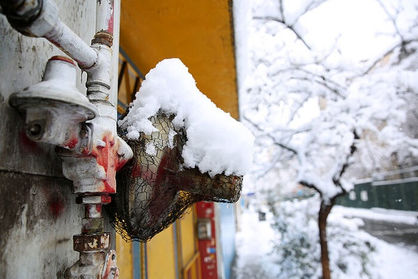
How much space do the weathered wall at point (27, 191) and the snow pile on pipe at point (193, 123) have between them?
1.09ft

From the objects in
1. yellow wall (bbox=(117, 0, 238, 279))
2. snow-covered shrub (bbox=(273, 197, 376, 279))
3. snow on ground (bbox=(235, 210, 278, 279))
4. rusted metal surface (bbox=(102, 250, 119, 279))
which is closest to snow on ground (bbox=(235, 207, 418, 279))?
snow on ground (bbox=(235, 210, 278, 279))

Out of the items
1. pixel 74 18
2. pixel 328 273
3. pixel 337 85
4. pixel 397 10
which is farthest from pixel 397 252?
pixel 74 18

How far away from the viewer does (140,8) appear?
232 centimetres

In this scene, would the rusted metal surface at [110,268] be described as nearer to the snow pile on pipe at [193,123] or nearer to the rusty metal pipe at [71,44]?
the snow pile on pipe at [193,123]

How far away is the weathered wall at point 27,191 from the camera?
69 cm

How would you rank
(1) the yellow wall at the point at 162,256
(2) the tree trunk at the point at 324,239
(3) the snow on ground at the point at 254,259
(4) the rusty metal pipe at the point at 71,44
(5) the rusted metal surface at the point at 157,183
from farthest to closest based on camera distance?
(3) the snow on ground at the point at 254,259 → (2) the tree trunk at the point at 324,239 → (1) the yellow wall at the point at 162,256 → (5) the rusted metal surface at the point at 157,183 → (4) the rusty metal pipe at the point at 71,44

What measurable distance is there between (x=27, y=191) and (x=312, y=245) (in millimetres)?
7768

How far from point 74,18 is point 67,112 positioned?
574 mm

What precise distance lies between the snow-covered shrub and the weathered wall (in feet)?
24.0

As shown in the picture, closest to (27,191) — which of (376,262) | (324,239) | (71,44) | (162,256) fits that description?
(71,44)

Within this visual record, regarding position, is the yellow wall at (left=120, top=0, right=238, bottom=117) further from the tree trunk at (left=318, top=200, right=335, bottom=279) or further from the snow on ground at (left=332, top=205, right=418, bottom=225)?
the snow on ground at (left=332, top=205, right=418, bottom=225)

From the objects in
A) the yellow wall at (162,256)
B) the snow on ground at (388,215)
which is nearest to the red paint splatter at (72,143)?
the yellow wall at (162,256)

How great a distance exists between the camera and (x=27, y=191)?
76 cm

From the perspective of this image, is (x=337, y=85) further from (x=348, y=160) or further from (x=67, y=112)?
A: (x=67, y=112)
